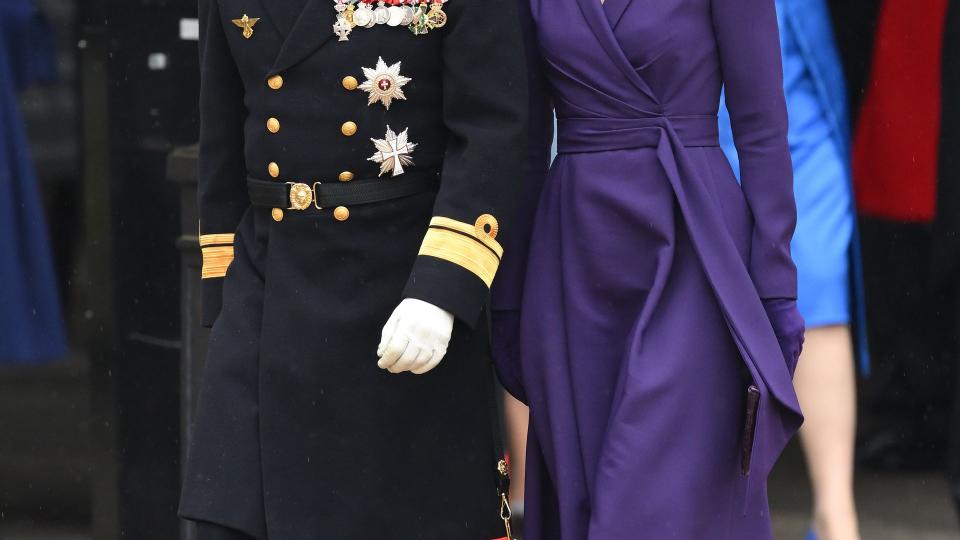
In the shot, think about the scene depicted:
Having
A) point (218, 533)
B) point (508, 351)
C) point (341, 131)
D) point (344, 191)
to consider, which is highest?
point (341, 131)

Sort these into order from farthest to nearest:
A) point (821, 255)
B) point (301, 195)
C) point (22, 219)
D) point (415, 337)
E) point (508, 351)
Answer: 1. point (22, 219)
2. point (821, 255)
3. point (508, 351)
4. point (301, 195)
5. point (415, 337)

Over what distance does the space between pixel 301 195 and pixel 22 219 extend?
2200 mm

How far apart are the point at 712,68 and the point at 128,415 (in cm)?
253

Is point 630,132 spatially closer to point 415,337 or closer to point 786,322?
point 786,322

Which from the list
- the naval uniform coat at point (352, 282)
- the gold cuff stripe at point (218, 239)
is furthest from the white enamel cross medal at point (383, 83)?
the gold cuff stripe at point (218, 239)

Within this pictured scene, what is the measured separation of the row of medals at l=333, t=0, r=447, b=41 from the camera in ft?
12.0

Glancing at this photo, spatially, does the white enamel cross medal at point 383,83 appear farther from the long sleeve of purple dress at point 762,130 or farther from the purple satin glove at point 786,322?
the purple satin glove at point 786,322

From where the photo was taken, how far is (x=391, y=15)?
3668 mm

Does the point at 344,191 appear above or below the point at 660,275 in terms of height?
above

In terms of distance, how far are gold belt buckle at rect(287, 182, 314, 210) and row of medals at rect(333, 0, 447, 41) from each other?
303mm

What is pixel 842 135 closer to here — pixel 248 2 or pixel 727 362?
pixel 727 362

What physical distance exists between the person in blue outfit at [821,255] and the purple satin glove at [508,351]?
110cm

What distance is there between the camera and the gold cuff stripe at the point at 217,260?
158 inches

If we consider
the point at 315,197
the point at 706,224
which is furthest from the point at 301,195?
the point at 706,224
